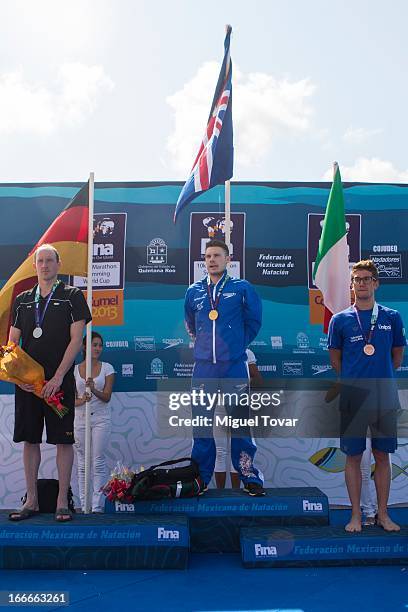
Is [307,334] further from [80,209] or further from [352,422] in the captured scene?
[80,209]

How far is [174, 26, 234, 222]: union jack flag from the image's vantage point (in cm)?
462

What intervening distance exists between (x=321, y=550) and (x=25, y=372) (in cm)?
205

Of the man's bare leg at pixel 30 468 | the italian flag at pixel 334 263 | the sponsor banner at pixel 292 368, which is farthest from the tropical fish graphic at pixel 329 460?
the man's bare leg at pixel 30 468

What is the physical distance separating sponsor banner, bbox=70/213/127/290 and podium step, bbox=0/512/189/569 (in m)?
2.73

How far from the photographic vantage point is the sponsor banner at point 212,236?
5.66m

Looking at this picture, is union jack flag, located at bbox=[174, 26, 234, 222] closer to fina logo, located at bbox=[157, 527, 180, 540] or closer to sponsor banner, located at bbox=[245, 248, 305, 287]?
sponsor banner, located at bbox=[245, 248, 305, 287]

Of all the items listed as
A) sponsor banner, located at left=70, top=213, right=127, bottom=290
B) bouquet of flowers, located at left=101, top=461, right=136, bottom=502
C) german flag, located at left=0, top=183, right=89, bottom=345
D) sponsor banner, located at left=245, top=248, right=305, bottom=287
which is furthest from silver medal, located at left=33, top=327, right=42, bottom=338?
sponsor banner, located at left=245, top=248, right=305, bottom=287

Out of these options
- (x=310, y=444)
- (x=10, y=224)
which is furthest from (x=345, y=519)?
(x=10, y=224)

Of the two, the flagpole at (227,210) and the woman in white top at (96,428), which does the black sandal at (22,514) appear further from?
the flagpole at (227,210)

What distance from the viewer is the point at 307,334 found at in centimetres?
558

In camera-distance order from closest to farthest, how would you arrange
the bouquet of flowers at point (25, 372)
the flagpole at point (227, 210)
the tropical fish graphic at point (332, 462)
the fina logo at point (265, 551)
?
the fina logo at point (265, 551) < the bouquet of flowers at point (25, 372) < the flagpole at point (227, 210) < the tropical fish graphic at point (332, 462)

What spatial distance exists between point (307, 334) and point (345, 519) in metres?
1.70

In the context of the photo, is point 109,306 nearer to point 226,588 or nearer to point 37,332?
point 37,332

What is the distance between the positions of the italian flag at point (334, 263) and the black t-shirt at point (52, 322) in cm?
194
